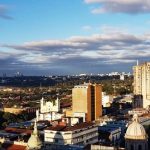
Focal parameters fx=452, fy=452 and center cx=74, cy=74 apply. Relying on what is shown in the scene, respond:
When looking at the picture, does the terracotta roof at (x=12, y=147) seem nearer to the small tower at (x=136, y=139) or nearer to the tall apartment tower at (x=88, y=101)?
the small tower at (x=136, y=139)

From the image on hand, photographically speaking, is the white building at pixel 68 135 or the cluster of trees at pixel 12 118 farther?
the cluster of trees at pixel 12 118

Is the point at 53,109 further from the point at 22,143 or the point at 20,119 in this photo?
the point at 22,143

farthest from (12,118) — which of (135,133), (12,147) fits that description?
(135,133)

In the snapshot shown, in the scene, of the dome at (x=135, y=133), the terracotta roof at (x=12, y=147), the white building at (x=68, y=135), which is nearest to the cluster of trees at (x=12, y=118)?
the white building at (x=68, y=135)

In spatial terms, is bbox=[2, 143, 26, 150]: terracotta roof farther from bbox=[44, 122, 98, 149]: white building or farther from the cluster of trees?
the cluster of trees

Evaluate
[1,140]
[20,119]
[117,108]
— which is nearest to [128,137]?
[1,140]

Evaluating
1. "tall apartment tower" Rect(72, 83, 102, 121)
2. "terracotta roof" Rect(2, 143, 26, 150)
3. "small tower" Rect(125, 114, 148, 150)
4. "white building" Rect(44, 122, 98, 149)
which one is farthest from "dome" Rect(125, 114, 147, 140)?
"tall apartment tower" Rect(72, 83, 102, 121)
